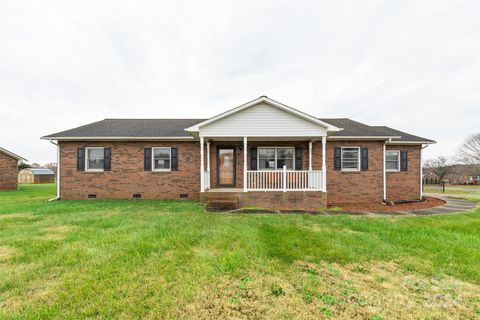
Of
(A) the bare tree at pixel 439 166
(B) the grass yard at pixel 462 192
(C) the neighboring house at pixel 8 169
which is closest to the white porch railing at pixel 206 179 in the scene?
(B) the grass yard at pixel 462 192

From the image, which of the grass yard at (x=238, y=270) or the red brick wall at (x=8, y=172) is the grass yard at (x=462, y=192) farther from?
the red brick wall at (x=8, y=172)

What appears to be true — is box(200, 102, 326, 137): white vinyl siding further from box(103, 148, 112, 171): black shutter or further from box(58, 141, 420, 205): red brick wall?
box(103, 148, 112, 171): black shutter

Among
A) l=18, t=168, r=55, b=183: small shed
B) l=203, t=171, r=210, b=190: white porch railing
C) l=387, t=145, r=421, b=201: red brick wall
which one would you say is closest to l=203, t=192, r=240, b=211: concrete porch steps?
l=203, t=171, r=210, b=190: white porch railing

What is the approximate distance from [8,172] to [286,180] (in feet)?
78.6

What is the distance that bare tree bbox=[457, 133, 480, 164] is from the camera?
35969 mm

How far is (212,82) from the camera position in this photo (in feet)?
69.2

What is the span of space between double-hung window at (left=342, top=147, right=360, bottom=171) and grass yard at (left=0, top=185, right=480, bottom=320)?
513 cm

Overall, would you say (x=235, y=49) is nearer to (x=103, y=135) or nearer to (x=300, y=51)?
(x=300, y=51)

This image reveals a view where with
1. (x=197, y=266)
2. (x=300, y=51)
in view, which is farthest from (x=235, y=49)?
(x=197, y=266)

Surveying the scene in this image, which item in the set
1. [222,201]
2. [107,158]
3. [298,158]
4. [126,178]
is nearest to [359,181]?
[298,158]

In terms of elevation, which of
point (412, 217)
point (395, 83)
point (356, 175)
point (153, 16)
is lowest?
point (412, 217)

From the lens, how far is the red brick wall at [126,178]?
436 inches

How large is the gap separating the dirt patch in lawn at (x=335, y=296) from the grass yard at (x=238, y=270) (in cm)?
1

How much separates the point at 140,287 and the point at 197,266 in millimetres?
885
